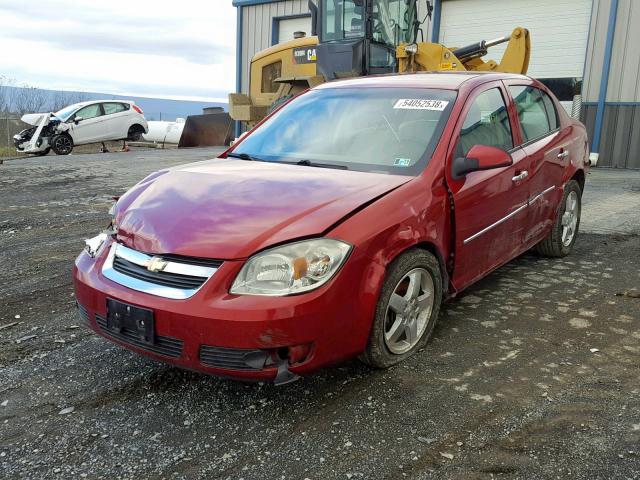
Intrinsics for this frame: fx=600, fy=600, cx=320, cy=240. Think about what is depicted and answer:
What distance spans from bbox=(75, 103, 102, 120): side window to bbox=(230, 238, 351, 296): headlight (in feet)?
61.5

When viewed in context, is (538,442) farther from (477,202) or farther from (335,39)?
(335,39)

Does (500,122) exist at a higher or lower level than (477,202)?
higher

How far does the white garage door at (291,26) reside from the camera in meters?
20.9

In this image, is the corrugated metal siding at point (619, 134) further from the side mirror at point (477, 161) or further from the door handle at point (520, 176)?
Result: the side mirror at point (477, 161)

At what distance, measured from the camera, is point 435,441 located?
252 cm

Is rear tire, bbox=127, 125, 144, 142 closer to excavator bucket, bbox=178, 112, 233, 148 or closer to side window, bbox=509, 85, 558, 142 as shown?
excavator bucket, bbox=178, 112, 233, 148

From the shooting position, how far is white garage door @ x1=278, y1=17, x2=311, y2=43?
68.5 feet

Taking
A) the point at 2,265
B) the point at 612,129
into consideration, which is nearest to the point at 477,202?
the point at 2,265

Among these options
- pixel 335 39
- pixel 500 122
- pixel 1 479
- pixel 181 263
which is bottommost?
pixel 1 479

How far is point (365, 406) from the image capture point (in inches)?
110

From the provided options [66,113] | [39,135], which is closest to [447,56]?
[39,135]

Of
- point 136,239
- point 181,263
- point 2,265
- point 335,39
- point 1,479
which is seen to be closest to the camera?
point 1,479

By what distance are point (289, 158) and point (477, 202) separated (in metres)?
1.18

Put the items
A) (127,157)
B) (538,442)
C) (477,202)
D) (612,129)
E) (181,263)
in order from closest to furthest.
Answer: (538,442) < (181,263) < (477,202) < (612,129) < (127,157)
